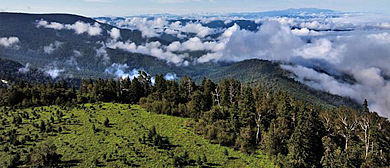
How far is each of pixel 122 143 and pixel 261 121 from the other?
33.6 metres

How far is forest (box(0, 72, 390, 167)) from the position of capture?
48.7 metres

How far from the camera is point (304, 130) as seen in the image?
1962 inches

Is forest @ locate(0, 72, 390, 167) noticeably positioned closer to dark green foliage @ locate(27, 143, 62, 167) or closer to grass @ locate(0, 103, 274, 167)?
dark green foliage @ locate(27, 143, 62, 167)

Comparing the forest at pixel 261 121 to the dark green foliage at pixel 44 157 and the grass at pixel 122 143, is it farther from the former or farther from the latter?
the grass at pixel 122 143

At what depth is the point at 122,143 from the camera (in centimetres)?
5503

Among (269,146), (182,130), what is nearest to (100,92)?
(182,130)

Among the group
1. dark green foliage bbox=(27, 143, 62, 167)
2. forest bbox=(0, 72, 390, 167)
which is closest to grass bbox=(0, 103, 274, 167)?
dark green foliage bbox=(27, 143, 62, 167)

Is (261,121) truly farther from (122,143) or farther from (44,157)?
(44,157)

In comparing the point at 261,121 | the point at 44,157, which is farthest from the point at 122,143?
the point at 261,121

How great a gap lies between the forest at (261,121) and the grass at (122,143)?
3.02 metres

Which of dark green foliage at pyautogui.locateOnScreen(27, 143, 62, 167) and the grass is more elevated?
dark green foliage at pyautogui.locateOnScreen(27, 143, 62, 167)

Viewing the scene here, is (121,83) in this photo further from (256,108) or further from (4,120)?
(256,108)

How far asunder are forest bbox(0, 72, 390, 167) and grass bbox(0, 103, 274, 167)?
9.90ft

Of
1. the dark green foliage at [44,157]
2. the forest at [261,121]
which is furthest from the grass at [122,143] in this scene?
the forest at [261,121]
